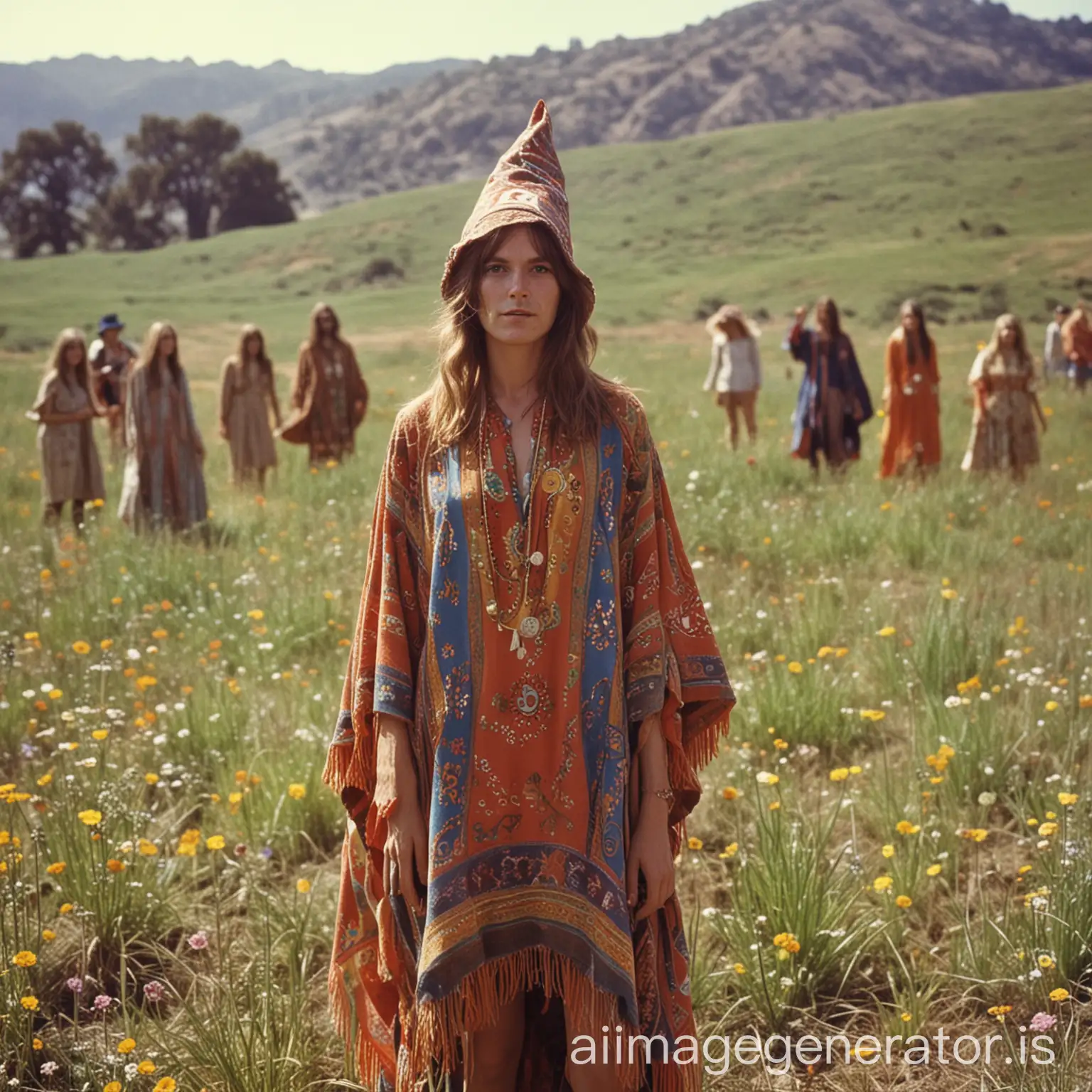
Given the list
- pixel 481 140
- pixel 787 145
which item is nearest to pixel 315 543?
pixel 787 145

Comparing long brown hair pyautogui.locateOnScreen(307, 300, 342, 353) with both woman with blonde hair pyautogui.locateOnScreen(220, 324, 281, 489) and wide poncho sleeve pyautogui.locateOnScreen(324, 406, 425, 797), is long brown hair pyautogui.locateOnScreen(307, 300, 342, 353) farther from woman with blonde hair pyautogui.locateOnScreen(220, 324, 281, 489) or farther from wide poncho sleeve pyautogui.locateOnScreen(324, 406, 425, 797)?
wide poncho sleeve pyautogui.locateOnScreen(324, 406, 425, 797)

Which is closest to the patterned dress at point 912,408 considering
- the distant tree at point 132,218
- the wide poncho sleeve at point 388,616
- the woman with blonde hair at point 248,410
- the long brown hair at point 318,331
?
the long brown hair at point 318,331

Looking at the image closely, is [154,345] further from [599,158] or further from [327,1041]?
[599,158]

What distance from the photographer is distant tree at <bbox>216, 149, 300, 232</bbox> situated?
80.6m

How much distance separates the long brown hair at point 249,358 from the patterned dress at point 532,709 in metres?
9.19

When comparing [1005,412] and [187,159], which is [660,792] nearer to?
[1005,412]

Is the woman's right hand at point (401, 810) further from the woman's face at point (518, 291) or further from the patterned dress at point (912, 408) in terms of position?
the patterned dress at point (912, 408)

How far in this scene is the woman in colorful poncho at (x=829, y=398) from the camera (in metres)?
11.4

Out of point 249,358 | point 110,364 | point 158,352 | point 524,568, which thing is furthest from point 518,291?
point 110,364

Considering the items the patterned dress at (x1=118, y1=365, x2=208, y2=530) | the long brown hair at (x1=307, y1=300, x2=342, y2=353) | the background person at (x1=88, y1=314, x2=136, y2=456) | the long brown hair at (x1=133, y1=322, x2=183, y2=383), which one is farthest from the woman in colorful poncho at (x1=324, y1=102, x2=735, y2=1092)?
the background person at (x1=88, y1=314, x2=136, y2=456)

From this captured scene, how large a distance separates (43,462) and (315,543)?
2.93 m

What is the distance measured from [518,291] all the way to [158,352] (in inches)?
293

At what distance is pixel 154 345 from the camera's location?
902 cm

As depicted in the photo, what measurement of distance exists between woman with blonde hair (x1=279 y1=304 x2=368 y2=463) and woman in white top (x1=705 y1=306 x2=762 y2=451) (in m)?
4.07
